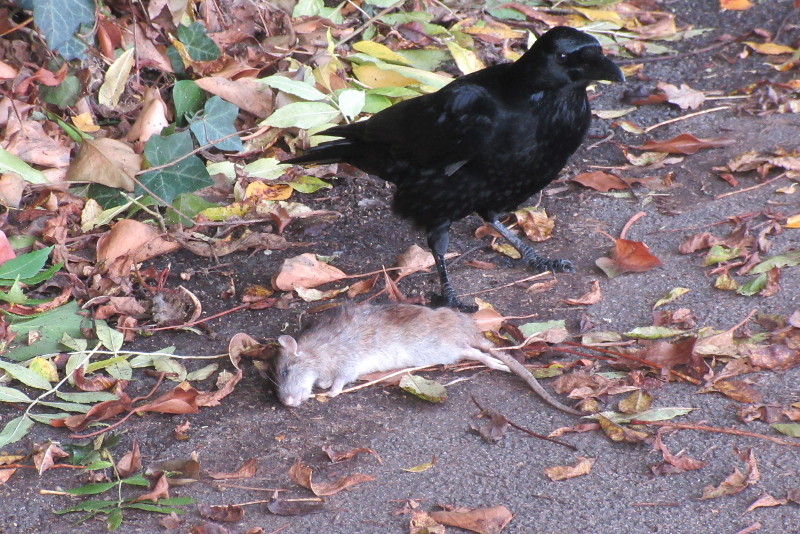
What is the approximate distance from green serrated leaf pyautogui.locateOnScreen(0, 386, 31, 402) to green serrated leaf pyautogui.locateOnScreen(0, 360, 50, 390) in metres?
0.08

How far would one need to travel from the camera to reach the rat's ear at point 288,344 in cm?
337

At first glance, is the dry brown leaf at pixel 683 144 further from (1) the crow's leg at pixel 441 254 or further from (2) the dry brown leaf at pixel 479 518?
(2) the dry brown leaf at pixel 479 518

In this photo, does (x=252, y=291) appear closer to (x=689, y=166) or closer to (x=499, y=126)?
(x=499, y=126)

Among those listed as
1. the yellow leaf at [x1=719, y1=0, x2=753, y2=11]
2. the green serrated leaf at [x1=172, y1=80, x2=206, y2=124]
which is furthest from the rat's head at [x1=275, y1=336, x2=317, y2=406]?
the yellow leaf at [x1=719, y1=0, x2=753, y2=11]

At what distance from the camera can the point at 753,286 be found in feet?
12.5

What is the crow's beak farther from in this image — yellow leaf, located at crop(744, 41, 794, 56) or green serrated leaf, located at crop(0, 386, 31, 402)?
yellow leaf, located at crop(744, 41, 794, 56)

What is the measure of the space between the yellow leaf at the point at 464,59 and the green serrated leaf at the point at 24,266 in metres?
2.82

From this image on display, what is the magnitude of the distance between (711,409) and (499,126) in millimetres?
1462

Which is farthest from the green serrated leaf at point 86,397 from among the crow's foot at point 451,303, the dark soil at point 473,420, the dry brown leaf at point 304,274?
the crow's foot at point 451,303

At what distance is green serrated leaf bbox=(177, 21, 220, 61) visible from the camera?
16.8ft

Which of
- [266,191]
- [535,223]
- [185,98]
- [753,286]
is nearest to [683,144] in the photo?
[535,223]

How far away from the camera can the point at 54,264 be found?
13.6 ft

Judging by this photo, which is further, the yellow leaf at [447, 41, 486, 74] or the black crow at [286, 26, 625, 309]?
the yellow leaf at [447, 41, 486, 74]

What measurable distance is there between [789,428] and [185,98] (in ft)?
11.5
